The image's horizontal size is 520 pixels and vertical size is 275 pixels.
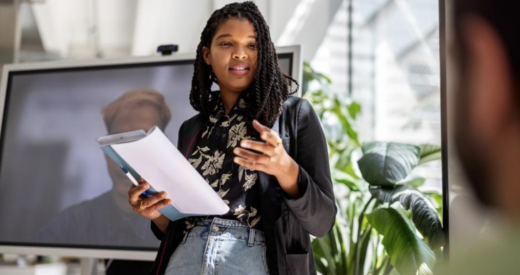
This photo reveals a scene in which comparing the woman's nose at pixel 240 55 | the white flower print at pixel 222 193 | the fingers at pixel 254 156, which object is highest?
the woman's nose at pixel 240 55

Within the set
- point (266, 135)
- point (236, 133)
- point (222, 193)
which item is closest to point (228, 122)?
point (236, 133)

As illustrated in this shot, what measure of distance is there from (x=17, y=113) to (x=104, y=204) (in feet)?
1.91

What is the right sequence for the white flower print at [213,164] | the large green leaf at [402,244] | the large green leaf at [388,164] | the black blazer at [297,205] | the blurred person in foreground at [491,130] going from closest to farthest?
the blurred person in foreground at [491,130]
the black blazer at [297,205]
the white flower print at [213,164]
the large green leaf at [402,244]
the large green leaf at [388,164]

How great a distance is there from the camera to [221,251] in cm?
90

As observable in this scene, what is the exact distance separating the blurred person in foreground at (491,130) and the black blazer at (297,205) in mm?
681

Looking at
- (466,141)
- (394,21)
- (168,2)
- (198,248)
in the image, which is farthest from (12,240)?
(168,2)

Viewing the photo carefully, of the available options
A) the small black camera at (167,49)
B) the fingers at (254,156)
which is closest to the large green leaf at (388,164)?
the small black camera at (167,49)

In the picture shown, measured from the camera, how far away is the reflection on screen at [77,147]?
2229 millimetres

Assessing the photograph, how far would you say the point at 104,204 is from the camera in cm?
224

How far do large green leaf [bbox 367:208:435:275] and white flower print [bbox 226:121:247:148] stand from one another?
913mm

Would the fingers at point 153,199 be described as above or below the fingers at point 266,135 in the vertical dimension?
below

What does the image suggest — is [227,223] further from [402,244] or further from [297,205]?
[402,244]

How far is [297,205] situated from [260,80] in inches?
10.2

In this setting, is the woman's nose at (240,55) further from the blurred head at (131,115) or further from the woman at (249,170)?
the blurred head at (131,115)
